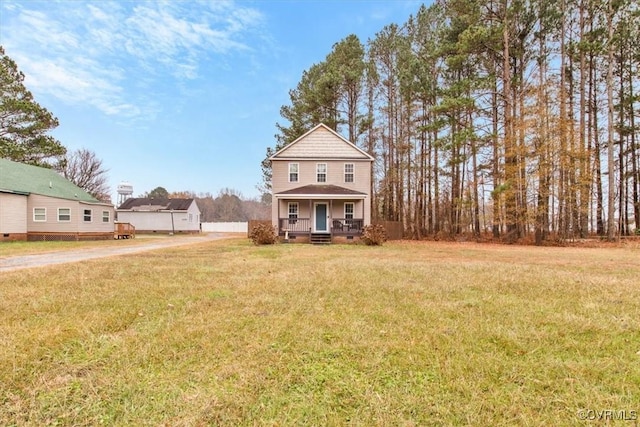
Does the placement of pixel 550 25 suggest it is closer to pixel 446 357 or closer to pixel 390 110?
pixel 390 110

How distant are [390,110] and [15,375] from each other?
26833 millimetres

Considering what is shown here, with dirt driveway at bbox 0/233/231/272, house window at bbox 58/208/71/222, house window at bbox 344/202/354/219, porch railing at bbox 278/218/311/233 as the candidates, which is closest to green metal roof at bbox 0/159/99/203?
house window at bbox 58/208/71/222

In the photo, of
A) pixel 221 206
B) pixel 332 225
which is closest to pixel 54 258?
pixel 332 225

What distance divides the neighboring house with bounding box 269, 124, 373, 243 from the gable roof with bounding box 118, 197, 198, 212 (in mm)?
20525

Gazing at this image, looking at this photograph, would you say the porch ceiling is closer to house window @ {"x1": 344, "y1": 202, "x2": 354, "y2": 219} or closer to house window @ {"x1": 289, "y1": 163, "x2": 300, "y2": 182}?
house window @ {"x1": 289, "y1": 163, "x2": 300, "y2": 182}

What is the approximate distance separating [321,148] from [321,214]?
4.43 metres

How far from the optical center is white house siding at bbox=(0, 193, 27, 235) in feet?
61.9

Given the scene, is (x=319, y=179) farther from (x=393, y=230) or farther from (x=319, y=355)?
(x=319, y=355)

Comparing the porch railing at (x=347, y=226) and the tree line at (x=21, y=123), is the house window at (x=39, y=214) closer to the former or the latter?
the tree line at (x=21, y=123)

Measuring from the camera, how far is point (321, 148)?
2089cm

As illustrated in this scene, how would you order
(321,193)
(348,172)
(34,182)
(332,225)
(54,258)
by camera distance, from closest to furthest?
1. (54,258)
2. (321,193)
3. (332,225)
4. (348,172)
5. (34,182)

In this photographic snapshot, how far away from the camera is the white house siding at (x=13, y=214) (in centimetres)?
1886

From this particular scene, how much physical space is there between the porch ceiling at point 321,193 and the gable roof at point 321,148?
207 cm

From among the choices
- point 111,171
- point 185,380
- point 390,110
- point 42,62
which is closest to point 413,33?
point 390,110
